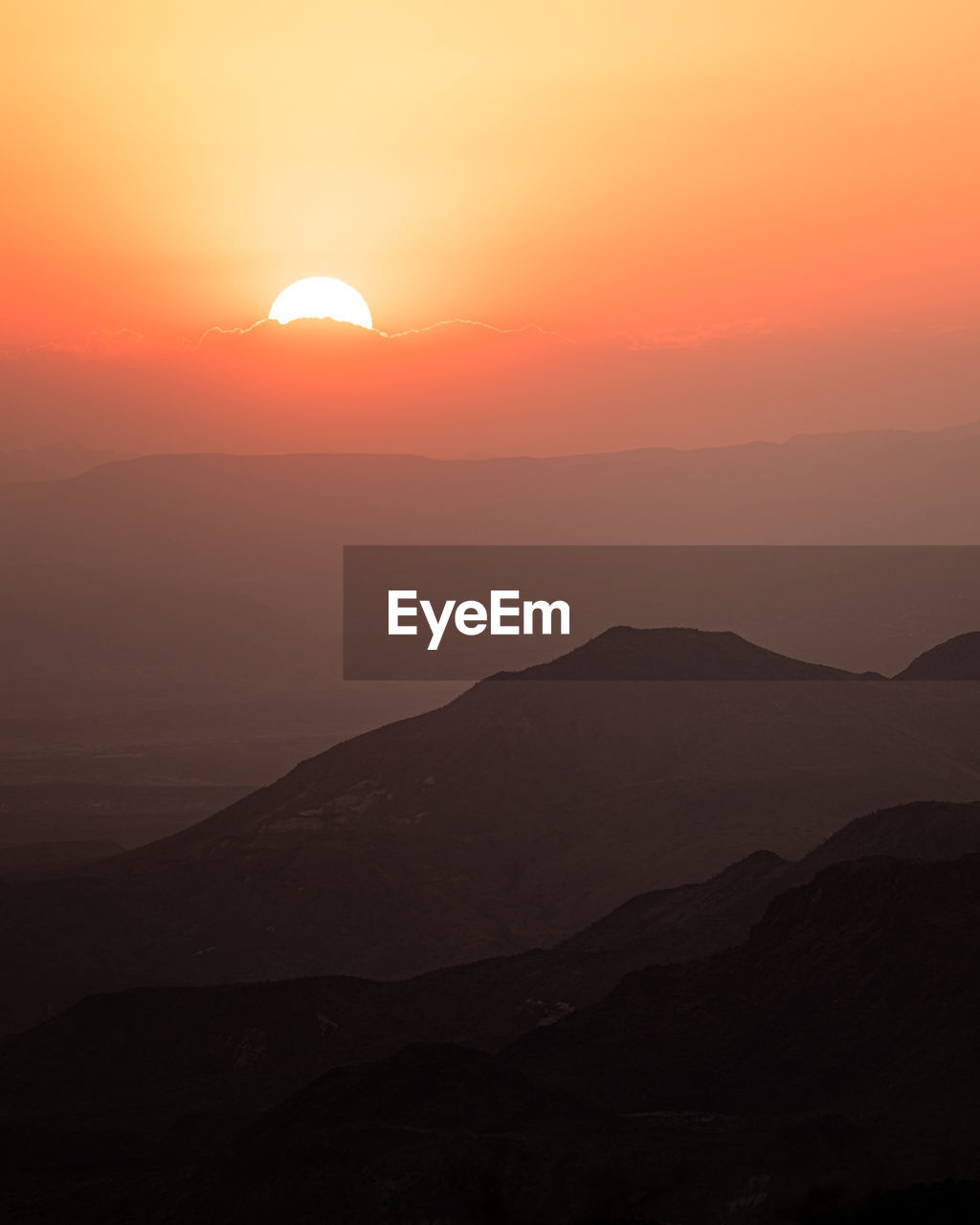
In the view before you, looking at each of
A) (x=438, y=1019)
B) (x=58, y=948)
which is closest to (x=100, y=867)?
(x=58, y=948)

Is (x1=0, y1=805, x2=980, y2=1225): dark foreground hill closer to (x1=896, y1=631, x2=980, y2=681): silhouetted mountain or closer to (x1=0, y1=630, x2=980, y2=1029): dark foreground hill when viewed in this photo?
(x1=0, y1=630, x2=980, y2=1029): dark foreground hill

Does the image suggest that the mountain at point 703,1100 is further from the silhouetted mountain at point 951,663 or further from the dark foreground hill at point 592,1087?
the silhouetted mountain at point 951,663

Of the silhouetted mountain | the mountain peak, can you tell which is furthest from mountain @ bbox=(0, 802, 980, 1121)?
the silhouetted mountain

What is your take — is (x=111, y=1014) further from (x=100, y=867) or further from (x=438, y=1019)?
(x=100, y=867)

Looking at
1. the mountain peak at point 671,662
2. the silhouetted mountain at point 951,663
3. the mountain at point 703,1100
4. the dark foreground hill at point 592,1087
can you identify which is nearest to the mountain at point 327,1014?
the dark foreground hill at point 592,1087

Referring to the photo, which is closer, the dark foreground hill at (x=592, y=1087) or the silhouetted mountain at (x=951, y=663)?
the dark foreground hill at (x=592, y=1087)

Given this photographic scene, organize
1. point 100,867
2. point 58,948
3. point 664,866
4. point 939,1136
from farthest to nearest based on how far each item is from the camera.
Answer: point 100,867 < point 664,866 < point 58,948 < point 939,1136

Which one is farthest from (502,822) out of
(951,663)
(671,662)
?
(951,663)
